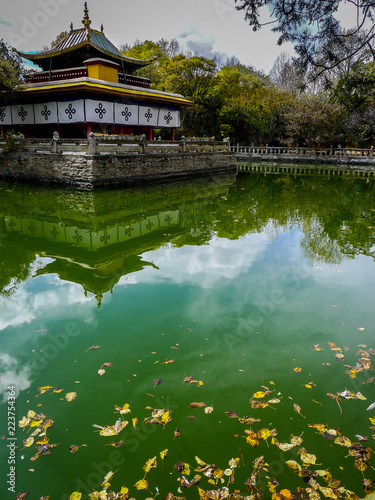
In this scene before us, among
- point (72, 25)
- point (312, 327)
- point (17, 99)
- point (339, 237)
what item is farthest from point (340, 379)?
point (72, 25)

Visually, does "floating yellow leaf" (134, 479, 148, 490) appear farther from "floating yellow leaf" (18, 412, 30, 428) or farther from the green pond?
"floating yellow leaf" (18, 412, 30, 428)

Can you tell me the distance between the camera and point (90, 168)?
50.8ft

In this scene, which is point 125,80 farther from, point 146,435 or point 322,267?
point 146,435

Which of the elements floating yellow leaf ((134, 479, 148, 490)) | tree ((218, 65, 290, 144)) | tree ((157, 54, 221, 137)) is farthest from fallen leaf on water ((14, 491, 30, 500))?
tree ((218, 65, 290, 144))

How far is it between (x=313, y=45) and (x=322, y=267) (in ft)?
12.7

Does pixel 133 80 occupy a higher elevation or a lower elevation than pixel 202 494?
higher

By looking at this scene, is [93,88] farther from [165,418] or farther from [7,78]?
[165,418]

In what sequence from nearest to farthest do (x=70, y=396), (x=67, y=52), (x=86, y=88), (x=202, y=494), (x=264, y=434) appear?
(x=202, y=494) < (x=264, y=434) < (x=70, y=396) < (x=86, y=88) < (x=67, y=52)

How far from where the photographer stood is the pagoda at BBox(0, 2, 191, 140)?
1911 cm

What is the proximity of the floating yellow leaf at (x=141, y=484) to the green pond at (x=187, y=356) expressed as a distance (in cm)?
3

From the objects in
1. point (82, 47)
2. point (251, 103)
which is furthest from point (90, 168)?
point (251, 103)

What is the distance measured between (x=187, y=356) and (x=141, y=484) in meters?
1.55

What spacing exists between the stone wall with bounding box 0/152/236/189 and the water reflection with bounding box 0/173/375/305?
4.14ft

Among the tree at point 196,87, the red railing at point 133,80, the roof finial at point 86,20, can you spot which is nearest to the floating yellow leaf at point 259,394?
the red railing at point 133,80
